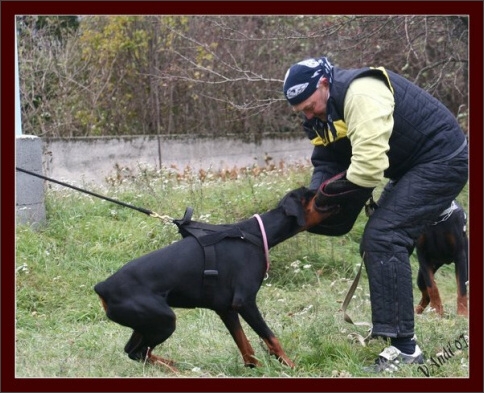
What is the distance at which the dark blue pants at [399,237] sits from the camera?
14.5 feet

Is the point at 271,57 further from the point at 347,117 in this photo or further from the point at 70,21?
the point at 347,117

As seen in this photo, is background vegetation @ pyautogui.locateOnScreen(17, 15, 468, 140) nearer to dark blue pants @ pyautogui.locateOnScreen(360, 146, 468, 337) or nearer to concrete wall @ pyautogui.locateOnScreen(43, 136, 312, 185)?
concrete wall @ pyautogui.locateOnScreen(43, 136, 312, 185)

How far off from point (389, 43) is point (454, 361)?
631cm

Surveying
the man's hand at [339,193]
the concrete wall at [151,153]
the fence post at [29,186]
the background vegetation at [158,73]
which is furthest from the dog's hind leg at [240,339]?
the background vegetation at [158,73]

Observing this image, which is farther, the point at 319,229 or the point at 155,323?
the point at 319,229

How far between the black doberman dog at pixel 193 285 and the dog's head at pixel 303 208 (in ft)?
0.53

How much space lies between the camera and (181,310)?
6.21m

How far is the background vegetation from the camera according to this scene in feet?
42.3

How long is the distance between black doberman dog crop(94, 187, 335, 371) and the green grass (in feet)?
0.59

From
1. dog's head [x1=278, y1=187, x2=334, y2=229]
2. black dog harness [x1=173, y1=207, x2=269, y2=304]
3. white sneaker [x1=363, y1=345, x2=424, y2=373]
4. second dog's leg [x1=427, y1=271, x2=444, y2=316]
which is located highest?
dog's head [x1=278, y1=187, x2=334, y2=229]

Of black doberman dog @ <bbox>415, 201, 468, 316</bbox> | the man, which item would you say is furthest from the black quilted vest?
black doberman dog @ <bbox>415, 201, 468, 316</bbox>

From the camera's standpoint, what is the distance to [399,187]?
4.52 metres

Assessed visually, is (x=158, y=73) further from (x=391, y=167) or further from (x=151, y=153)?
(x=391, y=167)

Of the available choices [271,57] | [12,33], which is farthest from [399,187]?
[271,57]
